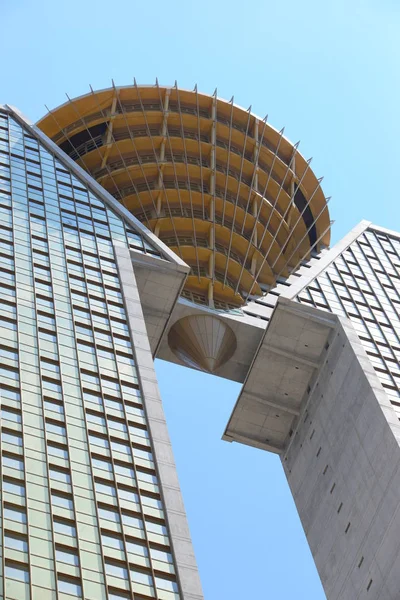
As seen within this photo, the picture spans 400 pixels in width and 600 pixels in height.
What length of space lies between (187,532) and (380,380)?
69.7 ft

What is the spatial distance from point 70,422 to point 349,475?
19.4 meters

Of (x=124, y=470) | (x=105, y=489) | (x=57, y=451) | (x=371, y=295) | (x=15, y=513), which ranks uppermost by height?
(x=371, y=295)

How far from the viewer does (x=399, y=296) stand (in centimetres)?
6938

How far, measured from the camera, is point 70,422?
41.6 m

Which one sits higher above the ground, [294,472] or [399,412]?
[399,412]

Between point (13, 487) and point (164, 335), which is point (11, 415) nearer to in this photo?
point (13, 487)

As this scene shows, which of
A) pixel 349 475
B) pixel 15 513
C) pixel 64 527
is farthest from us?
pixel 349 475

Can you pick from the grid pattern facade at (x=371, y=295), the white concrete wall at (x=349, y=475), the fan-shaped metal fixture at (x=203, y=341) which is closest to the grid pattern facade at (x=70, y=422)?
the fan-shaped metal fixture at (x=203, y=341)

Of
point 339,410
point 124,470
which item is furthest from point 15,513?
point 339,410

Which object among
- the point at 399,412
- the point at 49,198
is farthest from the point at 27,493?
the point at 49,198

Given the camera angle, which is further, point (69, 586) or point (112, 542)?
point (112, 542)

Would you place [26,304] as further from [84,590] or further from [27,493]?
[84,590]

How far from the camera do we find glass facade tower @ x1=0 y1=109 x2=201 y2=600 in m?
34.3

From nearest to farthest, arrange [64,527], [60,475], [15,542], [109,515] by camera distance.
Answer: [15,542] < [64,527] < [109,515] < [60,475]
